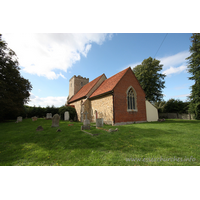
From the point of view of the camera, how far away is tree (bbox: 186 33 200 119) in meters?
19.2

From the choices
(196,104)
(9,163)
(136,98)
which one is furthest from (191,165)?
(196,104)

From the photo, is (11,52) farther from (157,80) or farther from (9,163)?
(157,80)

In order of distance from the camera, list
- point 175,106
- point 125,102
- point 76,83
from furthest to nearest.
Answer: point 76,83 → point 175,106 → point 125,102

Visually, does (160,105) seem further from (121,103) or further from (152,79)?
(121,103)

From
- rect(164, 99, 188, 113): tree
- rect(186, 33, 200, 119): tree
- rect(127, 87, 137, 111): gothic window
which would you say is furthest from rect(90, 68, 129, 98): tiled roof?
rect(164, 99, 188, 113): tree

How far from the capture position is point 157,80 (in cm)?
2717

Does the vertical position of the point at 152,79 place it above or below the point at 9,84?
above

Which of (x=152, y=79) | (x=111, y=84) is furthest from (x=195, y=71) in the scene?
(x=111, y=84)

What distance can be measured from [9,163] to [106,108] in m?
11.2

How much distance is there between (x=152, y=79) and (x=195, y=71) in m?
8.29

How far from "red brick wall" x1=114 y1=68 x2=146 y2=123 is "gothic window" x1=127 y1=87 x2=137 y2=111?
650 millimetres

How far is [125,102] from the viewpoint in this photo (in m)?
13.9

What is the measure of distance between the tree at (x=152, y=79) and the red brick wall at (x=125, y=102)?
479 inches

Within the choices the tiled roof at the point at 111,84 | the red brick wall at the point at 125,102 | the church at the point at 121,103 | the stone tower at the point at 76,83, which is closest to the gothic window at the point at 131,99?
the church at the point at 121,103
